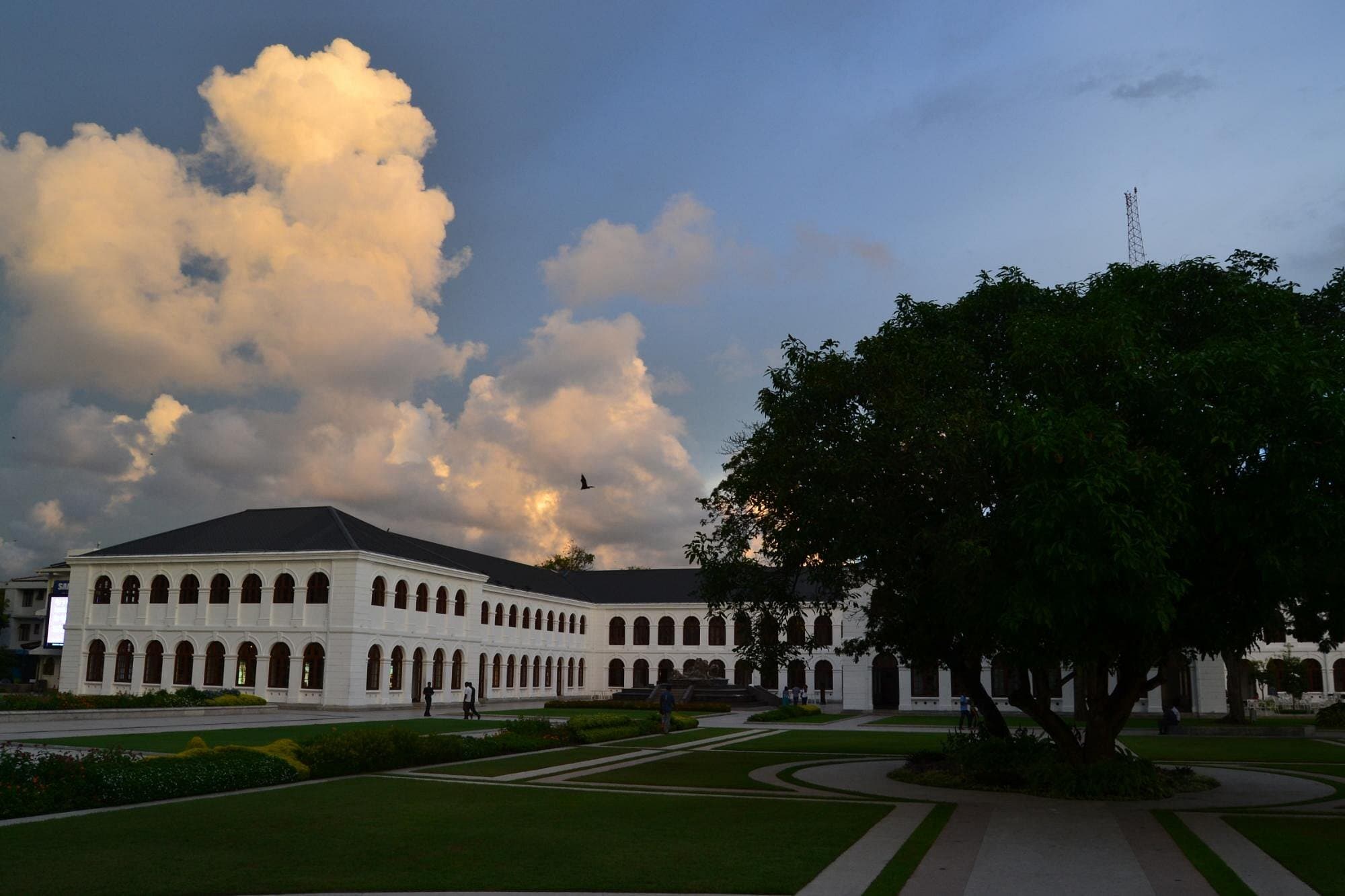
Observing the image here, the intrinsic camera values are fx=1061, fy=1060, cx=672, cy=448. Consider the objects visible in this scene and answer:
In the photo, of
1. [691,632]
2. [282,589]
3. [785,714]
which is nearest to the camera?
[785,714]

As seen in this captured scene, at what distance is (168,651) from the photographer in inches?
2299

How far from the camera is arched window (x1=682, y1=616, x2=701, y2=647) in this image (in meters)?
85.3

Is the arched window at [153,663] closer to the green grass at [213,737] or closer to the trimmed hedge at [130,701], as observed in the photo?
the trimmed hedge at [130,701]

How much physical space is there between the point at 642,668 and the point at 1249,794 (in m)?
68.8

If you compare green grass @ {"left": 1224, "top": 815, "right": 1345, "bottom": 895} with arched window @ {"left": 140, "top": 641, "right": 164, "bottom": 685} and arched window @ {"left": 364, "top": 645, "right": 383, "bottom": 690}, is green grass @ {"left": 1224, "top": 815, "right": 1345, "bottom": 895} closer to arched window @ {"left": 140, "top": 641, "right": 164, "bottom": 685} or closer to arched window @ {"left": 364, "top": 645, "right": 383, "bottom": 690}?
arched window @ {"left": 364, "top": 645, "right": 383, "bottom": 690}

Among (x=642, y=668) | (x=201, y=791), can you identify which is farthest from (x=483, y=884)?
(x=642, y=668)

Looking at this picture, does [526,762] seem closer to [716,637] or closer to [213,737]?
[213,737]

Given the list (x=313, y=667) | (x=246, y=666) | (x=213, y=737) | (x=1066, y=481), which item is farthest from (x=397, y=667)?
(x=1066, y=481)

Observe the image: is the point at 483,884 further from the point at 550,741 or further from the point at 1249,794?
the point at 550,741

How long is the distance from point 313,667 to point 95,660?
15.0m

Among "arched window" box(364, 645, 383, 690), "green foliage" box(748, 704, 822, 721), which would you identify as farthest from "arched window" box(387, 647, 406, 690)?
"green foliage" box(748, 704, 822, 721)

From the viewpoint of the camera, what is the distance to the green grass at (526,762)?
76.6 ft

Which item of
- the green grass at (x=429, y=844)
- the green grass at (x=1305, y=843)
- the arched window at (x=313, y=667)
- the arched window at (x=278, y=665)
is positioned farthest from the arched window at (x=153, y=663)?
the green grass at (x=1305, y=843)

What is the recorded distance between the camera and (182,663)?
58.4 m
